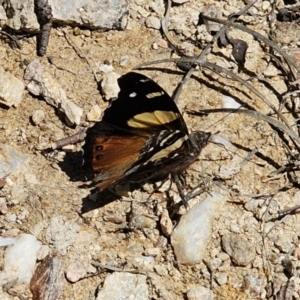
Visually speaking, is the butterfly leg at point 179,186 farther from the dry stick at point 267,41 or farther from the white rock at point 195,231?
the dry stick at point 267,41

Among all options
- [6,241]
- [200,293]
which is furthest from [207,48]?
[6,241]

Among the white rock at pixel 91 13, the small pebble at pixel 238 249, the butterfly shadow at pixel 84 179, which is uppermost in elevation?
the white rock at pixel 91 13

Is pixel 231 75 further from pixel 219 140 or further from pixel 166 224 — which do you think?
pixel 166 224

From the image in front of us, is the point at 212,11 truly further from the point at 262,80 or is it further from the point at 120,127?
the point at 120,127

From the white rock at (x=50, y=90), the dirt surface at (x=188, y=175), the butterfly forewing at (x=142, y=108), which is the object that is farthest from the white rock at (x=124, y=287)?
the white rock at (x=50, y=90)

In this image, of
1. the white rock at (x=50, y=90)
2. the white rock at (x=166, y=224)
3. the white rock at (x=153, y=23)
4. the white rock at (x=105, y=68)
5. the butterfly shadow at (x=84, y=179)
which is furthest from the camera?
the white rock at (x=153, y=23)

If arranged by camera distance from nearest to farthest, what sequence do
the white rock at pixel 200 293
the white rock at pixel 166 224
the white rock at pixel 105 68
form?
the white rock at pixel 200 293
the white rock at pixel 166 224
the white rock at pixel 105 68

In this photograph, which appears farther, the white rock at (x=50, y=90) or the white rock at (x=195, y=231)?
the white rock at (x=50, y=90)
